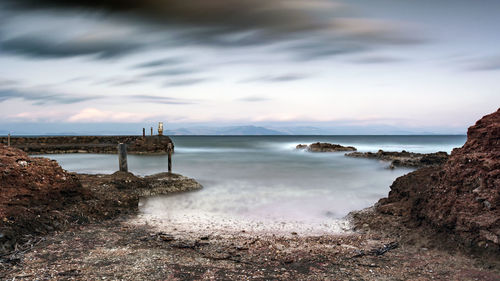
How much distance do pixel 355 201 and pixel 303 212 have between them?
10.6 feet

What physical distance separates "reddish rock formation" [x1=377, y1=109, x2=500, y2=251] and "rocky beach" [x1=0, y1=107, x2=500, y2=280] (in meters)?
0.02

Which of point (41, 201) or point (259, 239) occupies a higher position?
point (41, 201)

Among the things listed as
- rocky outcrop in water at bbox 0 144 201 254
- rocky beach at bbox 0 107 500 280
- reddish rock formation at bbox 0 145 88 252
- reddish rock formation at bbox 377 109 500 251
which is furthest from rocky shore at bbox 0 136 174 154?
reddish rock formation at bbox 377 109 500 251

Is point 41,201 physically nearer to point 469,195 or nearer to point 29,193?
point 29,193

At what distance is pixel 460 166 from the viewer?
738 centimetres

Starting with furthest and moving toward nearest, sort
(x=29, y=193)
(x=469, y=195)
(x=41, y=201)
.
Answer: (x=41, y=201) → (x=29, y=193) → (x=469, y=195)

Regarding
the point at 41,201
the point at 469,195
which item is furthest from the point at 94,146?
the point at 469,195

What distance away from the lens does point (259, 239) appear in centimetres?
740

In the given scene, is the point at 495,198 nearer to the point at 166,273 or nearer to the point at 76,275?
the point at 166,273

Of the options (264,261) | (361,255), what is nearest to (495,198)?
(361,255)

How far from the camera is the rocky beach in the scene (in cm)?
536

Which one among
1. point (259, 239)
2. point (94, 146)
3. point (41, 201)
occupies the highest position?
point (94, 146)

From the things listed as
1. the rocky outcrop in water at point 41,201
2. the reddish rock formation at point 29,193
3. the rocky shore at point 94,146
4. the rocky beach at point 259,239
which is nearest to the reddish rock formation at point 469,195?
the rocky beach at point 259,239

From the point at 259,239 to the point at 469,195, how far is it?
4.55 metres
